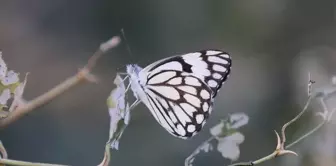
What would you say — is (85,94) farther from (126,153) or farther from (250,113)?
(250,113)

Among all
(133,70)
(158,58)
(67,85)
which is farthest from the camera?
(158,58)

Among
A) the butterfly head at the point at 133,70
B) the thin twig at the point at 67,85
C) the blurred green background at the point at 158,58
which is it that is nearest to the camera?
the thin twig at the point at 67,85

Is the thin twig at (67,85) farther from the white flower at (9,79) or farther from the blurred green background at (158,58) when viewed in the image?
the blurred green background at (158,58)

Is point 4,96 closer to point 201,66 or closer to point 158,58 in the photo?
point 201,66

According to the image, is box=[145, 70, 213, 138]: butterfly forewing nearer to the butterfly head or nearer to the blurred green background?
the butterfly head

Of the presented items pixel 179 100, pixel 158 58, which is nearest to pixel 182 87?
pixel 179 100

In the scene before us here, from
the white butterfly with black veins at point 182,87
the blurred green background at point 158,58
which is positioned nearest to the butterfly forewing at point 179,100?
the white butterfly with black veins at point 182,87

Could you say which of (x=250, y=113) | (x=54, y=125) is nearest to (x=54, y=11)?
(x=54, y=125)
